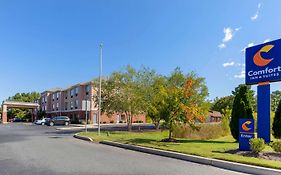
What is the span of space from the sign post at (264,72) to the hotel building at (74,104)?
124ft

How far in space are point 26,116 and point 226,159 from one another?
3207 inches

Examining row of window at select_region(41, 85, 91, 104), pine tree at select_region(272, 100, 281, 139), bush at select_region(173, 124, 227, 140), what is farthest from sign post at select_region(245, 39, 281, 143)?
row of window at select_region(41, 85, 91, 104)

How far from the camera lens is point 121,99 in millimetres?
29688

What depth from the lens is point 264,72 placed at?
49.1 ft

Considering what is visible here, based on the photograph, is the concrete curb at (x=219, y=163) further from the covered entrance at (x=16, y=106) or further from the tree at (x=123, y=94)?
the covered entrance at (x=16, y=106)

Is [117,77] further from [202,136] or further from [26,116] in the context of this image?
[26,116]

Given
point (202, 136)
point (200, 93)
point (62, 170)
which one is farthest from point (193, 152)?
point (200, 93)

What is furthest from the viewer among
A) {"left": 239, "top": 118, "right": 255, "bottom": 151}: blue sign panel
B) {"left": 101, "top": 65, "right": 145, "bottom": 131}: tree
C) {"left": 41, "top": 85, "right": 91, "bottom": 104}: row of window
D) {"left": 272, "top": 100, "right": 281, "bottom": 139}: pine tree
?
{"left": 41, "top": 85, "right": 91, "bottom": 104}: row of window

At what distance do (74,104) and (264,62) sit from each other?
171 feet

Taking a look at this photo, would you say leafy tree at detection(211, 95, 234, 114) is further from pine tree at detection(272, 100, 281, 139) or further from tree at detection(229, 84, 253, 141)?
pine tree at detection(272, 100, 281, 139)

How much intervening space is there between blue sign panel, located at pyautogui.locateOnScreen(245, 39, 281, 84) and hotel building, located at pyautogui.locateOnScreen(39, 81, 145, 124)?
37637 millimetres

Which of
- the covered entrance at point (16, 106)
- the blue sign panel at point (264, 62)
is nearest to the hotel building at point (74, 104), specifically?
the covered entrance at point (16, 106)

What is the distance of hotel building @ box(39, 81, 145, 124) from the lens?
55.6 metres

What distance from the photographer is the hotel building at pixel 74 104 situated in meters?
55.6
